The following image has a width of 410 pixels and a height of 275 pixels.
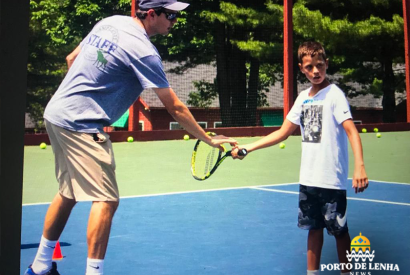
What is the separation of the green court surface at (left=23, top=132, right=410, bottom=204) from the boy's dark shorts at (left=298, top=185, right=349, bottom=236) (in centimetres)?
398

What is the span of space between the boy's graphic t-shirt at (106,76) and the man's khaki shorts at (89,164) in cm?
5

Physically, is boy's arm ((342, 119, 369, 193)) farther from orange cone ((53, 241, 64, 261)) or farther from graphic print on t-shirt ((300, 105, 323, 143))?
orange cone ((53, 241, 64, 261))

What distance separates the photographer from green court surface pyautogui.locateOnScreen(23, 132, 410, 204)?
794 cm

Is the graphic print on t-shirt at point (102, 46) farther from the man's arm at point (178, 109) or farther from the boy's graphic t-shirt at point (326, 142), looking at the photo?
the boy's graphic t-shirt at point (326, 142)

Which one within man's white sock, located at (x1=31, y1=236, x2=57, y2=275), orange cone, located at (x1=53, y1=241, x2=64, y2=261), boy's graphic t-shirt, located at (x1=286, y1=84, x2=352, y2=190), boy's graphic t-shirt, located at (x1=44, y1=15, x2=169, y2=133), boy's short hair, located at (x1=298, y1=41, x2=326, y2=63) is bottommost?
orange cone, located at (x1=53, y1=241, x2=64, y2=261)

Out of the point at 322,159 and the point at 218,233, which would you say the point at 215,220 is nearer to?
the point at 218,233

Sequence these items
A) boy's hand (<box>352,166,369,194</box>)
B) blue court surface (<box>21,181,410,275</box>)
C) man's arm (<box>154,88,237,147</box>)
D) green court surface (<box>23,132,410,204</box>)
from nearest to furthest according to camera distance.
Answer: boy's hand (<box>352,166,369,194</box>), man's arm (<box>154,88,237,147</box>), blue court surface (<box>21,181,410,275</box>), green court surface (<box>23,132,410,204</box>)

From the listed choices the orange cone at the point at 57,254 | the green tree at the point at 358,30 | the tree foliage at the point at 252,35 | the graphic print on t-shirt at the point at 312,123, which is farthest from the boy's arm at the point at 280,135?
the green tree at the point at 358,30

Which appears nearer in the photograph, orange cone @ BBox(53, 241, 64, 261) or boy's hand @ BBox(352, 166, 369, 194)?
boy's hand @ BBox(352, 166, 369, 194)

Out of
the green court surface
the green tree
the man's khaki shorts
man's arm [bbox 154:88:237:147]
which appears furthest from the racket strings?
the green tree

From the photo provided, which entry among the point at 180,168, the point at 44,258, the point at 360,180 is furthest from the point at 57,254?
Result: the point at 180,168

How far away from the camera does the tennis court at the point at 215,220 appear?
13.7ft

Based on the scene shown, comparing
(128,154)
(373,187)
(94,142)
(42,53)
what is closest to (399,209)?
(373,187)

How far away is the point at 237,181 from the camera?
8.30 meters
